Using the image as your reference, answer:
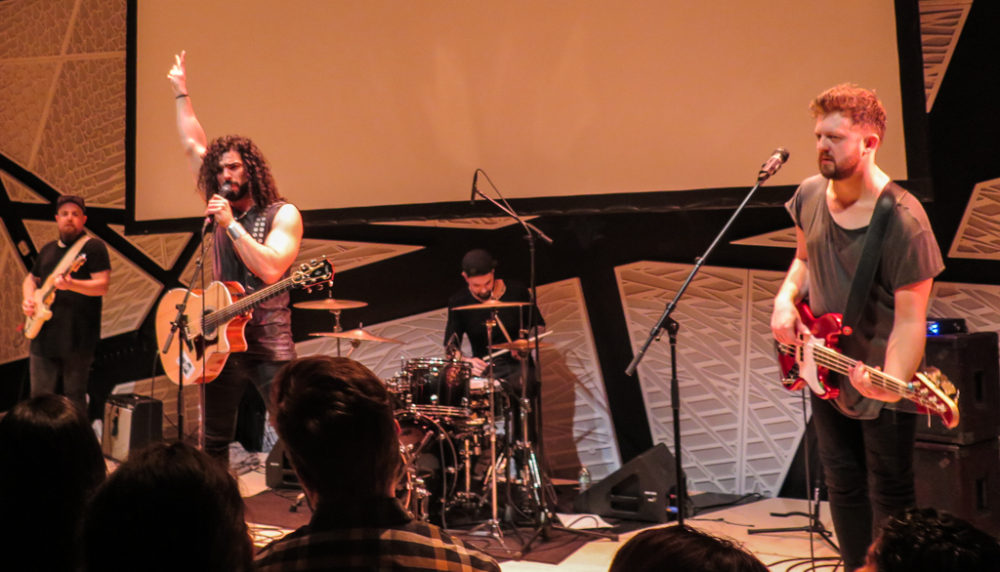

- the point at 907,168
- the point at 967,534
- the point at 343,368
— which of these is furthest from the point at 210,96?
the point at 967,534

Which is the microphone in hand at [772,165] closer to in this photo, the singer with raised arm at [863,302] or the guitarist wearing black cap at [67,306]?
the singer with raised arm at [863,302]

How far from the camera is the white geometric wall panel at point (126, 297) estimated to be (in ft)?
25.1

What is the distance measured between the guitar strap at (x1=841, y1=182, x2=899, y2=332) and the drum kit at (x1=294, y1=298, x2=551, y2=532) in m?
1.95

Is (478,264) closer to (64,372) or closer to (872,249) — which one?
(872,249)

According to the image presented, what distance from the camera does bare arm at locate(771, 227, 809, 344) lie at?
3133 mm

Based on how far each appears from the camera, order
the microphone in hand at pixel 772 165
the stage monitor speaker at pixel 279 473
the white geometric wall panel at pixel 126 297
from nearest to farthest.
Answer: the microphone in hand at pixel 772 165
the stage monitor speaker at pixel 279 473
the white geometric wall panel at pixel 126 297

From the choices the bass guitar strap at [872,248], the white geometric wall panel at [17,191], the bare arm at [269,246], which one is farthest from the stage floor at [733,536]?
the white geometric wall panel at [17,191]

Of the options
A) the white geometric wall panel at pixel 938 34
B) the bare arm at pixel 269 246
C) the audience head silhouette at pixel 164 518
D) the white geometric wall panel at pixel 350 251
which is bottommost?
the audience head silhouette at pixel 164 518

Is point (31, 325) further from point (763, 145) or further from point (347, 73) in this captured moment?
point (763, 145)

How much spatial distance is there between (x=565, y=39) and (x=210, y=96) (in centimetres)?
269

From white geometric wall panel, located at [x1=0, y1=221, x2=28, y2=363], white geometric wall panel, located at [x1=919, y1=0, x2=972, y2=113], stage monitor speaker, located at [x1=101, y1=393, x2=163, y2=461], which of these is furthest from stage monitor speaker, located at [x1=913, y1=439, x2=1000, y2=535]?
white geometric wall panel, located at [x1=0, y1=221, x2=28, y2=363]

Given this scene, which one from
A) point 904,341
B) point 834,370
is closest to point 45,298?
point 834,370

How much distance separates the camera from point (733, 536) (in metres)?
4.73

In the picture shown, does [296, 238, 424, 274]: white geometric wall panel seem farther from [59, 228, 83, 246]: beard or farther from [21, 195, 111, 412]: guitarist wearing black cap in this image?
[59, 228, 83, 246]: beard
